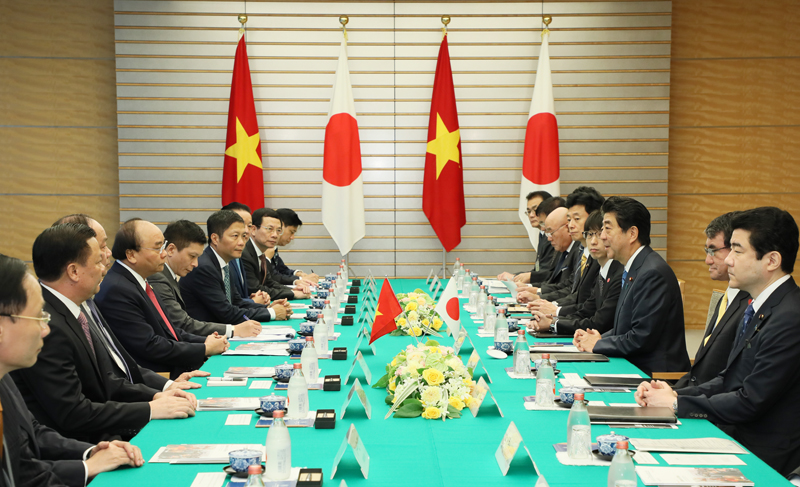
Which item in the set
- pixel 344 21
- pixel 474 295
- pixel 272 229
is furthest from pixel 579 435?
pixel 344 21

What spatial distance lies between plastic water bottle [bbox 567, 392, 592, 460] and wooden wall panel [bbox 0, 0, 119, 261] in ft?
22.0

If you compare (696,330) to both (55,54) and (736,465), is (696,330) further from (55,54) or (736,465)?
(55,54)

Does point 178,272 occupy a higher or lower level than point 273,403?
higher

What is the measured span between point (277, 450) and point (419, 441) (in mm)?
533

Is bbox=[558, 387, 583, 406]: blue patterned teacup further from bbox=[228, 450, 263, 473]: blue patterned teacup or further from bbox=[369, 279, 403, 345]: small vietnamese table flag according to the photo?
bbox=[228, 450, 263, 473]: blue patterned teacup

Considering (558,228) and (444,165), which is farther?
(444,165)

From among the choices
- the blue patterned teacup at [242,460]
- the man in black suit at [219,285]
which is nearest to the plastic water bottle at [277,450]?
the blue patterned teacup at [242,460]

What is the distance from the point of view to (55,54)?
745 centimetres

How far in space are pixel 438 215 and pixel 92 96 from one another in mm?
4065

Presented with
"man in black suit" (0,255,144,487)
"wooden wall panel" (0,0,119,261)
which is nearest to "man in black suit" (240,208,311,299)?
"wooden wall panel" (0,0,119,261)

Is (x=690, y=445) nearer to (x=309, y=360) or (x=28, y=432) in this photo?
(x=309, y=360)

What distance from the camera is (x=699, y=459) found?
80.5 inches

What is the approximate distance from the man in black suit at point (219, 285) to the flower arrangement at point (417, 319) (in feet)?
3.24

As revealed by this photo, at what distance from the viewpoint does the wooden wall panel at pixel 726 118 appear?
7.54m
